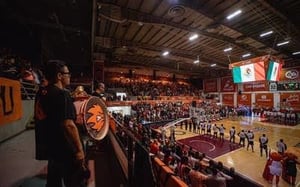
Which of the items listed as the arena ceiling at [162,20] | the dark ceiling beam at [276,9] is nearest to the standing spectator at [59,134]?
the arena ceiling at [162,20]

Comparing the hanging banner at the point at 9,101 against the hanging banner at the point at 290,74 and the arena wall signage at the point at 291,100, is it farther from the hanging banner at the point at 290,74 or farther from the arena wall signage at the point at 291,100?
the arena wall signage at the point at 291,100

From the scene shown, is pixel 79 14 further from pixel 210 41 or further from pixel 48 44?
pixel 210 41

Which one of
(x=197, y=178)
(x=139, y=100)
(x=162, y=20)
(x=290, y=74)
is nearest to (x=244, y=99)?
(x=290, y=74)

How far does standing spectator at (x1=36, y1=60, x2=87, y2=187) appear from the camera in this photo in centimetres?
188

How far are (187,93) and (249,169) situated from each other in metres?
22.3

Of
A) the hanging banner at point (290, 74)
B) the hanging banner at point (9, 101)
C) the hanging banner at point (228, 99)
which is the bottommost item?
the hanging banner at point (228, 99)

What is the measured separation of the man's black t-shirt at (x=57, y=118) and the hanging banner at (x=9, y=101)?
198 centimetres

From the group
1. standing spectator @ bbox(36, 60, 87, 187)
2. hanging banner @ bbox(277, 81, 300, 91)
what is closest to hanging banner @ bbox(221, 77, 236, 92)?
hanging banner @ bbox(277, 81, 300, 91)

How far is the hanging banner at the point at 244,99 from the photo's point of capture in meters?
26.9

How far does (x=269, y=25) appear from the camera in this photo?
9984 mm

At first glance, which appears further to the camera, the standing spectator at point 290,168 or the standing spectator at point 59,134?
the standing spectator at point 290,168

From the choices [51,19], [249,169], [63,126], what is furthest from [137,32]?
[63,126]

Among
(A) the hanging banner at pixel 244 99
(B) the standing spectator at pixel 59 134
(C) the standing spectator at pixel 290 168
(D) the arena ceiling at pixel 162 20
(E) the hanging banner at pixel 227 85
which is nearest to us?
A: (B) the standing spectator at pixel 59 134

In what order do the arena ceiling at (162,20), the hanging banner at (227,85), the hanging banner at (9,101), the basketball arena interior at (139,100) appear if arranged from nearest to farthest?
the hanging banner at (9,101)
the basketball arena interior at (139,100)
the arena ceiling at (162,20)
the hanging banner at (227,85)
